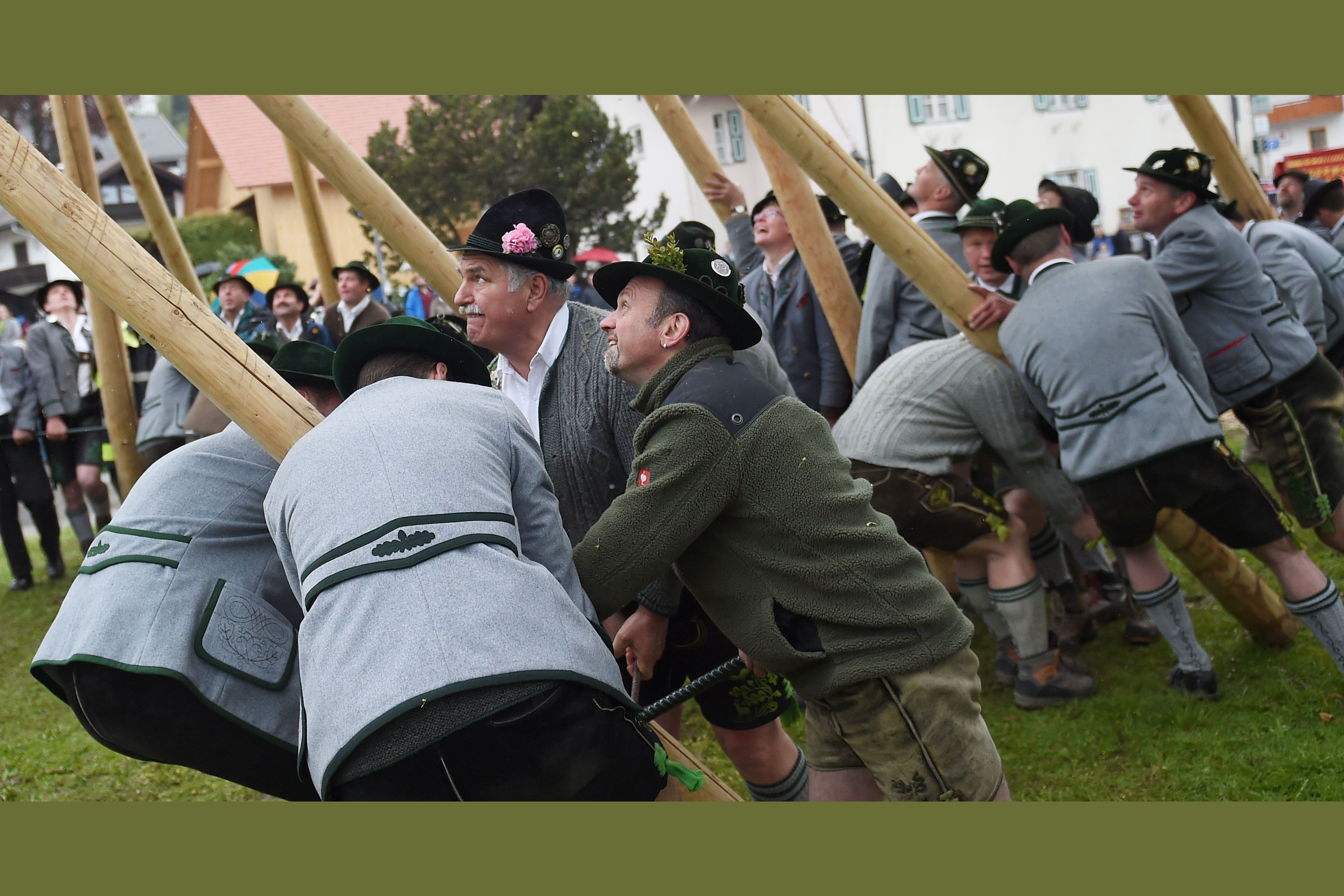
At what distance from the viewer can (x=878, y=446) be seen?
4.83 metres

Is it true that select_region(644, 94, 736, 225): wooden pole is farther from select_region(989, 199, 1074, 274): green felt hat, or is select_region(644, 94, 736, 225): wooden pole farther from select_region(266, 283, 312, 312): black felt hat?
select_region(266, 283, 312, 312): black felt hat

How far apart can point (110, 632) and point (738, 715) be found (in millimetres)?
1840

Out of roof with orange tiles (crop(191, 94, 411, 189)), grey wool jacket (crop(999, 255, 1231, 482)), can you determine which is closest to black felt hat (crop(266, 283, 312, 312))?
grey wool jacket (crop(999, 255, 1231, 482))

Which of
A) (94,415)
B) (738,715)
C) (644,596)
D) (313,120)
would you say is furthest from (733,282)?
(94,415)

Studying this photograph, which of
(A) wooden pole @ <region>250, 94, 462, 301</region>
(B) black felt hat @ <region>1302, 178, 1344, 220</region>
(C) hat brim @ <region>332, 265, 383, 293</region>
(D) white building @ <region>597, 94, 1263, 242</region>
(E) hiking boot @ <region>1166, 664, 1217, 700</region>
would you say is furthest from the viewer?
(D) white building @ <region>597, 94, 1263, 242</region>

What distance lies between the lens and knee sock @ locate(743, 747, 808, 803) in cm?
384

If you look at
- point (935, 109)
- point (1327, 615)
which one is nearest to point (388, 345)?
point (1327, 615)

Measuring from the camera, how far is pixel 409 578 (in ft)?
7.46

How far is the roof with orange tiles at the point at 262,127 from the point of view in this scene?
30.2 metres

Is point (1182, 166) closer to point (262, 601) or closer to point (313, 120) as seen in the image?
point (313, 120)

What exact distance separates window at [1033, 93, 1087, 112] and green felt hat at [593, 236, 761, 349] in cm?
3551

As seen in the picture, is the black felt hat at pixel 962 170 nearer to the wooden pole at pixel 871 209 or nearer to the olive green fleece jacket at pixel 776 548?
the wooden pole at pixel 871 209

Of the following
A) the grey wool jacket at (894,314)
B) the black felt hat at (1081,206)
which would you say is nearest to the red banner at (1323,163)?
the black felt hat at (1081,206)

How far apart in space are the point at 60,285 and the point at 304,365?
7.56m
